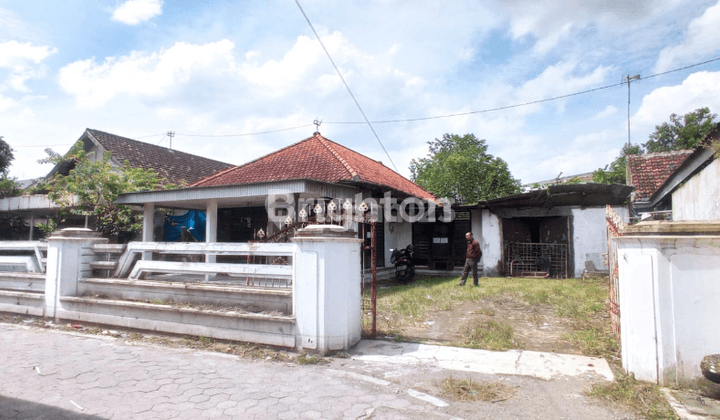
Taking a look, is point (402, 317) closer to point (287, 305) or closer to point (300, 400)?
point (287, 305)

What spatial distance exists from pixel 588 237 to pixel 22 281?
47.3 ft

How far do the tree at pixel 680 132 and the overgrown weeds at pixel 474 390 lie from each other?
2604 centimetres

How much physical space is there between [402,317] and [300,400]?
141 inches

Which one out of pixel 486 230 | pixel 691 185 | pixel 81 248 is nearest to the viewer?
pixel 81 248

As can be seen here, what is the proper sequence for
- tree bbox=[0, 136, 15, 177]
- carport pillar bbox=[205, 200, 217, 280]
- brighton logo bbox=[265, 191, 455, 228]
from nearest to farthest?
brighton logo bbox=[265, 191, 455, 228]
carport pillar bbox=[205, 200, 217, 280]
tree bbox=[0, 136, 15, 177]

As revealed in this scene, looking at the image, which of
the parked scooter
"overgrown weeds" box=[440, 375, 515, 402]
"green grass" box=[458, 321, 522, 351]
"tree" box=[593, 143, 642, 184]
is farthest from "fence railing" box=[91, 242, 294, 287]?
"tree" box=[593, 143, 642, 184]

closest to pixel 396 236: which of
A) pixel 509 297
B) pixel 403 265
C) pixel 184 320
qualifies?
pixel 403 265

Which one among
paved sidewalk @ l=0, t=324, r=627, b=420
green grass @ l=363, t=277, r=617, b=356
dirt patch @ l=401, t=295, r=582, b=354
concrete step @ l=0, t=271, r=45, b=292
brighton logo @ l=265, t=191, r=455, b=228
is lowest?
paved sidewalk @ l=0, t=324, r=627, b=420

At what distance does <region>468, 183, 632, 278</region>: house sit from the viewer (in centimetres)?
1255

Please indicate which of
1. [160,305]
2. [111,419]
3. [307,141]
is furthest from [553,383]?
[307,141]

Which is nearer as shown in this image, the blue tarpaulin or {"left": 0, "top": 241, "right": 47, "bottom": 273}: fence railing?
{"left": 0, "top": 241, "right": 47, "bottom": 273}: fence railing

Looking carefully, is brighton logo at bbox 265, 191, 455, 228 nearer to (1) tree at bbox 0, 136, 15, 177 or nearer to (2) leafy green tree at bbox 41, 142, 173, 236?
(2) leafy green tree at bbox 41, 142, 173, 236

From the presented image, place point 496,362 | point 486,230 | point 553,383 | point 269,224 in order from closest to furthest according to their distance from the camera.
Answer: point 553,383 < point 496,362 < point 269,224 < point 486,230

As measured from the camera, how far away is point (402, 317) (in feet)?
23.1
